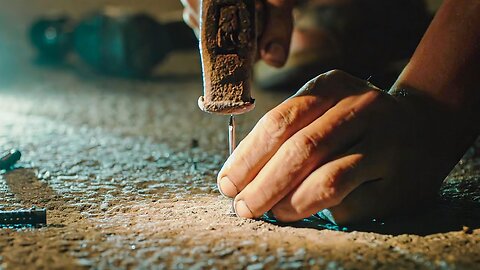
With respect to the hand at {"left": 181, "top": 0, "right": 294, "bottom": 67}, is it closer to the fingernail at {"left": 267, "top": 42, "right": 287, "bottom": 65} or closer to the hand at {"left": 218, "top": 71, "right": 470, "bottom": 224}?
the fingernail at {"left": 267, "top": 42, "right": 287, "bottom": 65}

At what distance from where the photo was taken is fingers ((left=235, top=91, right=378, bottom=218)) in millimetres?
914

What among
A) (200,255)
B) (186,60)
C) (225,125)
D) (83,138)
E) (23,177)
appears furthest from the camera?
(186,60)

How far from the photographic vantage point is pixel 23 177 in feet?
4.17

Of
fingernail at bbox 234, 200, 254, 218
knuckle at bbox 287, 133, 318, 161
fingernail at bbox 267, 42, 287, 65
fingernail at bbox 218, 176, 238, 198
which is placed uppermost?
fingernail at bbox 267, 42, 287, 65

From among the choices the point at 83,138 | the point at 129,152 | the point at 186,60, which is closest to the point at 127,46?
the point at 186,60

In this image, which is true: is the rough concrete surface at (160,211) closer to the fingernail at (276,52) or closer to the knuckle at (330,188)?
the knuckle at (330,188)

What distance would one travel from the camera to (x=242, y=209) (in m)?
0.96

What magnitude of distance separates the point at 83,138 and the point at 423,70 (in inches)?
37.2

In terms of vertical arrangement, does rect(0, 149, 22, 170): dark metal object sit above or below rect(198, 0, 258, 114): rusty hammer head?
below

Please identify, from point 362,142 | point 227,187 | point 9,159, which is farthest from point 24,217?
point 362,142

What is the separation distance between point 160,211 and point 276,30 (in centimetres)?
75

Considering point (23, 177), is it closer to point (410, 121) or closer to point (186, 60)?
point (410, 121)

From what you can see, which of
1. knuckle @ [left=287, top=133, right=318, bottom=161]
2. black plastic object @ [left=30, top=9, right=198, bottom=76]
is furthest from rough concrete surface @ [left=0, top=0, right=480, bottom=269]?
black plastic object @ [left=30, top=9, right=198, bottom=76]

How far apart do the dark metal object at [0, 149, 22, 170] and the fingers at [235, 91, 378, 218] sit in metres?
0.62
